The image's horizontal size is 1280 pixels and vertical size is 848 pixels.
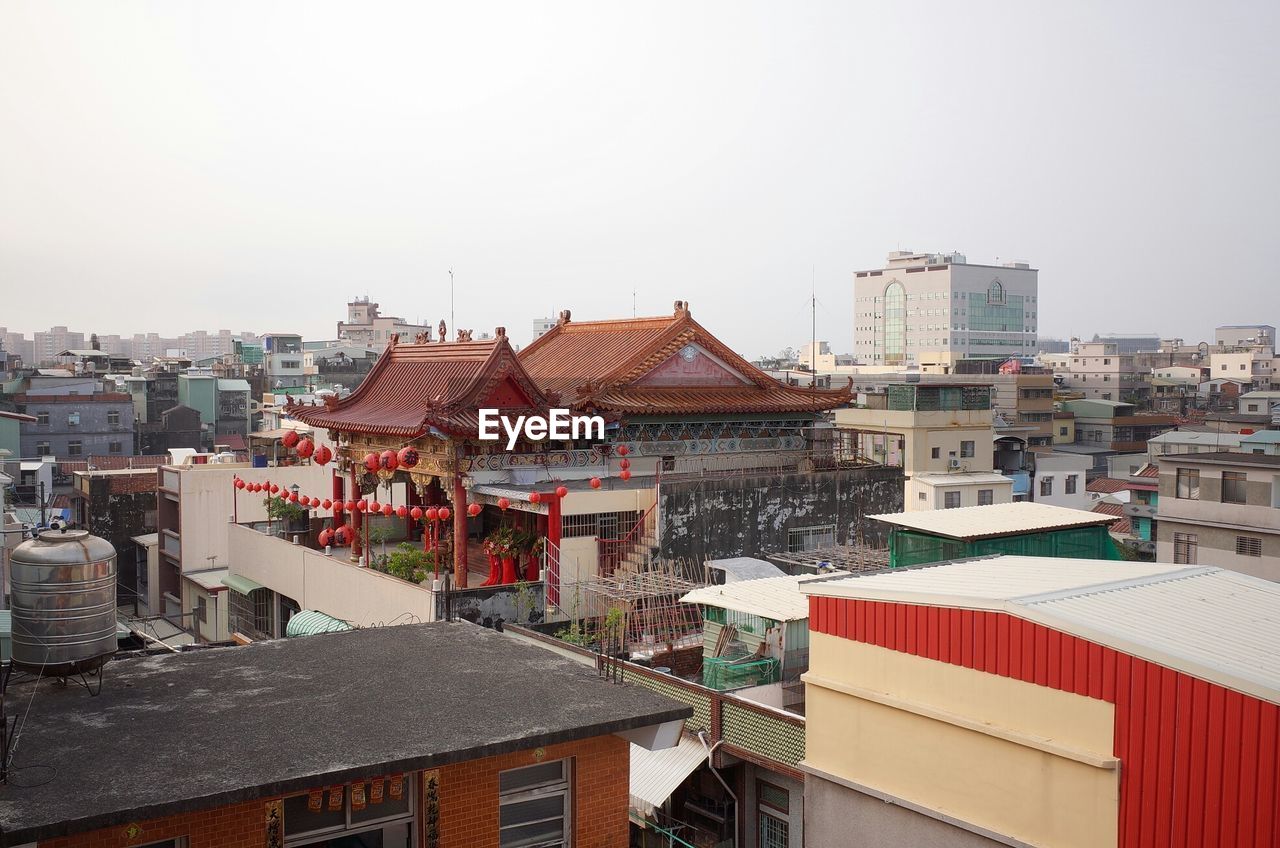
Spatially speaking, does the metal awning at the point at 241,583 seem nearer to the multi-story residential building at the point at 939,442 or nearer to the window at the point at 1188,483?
the multi-story residential building at the point at 939,442

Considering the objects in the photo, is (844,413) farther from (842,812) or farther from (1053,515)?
(842,812)

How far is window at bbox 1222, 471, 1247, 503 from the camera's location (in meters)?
41.5

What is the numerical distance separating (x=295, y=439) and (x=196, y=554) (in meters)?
20.1

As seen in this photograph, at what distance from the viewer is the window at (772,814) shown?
19.5 meters

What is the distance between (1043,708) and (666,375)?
22.1 m

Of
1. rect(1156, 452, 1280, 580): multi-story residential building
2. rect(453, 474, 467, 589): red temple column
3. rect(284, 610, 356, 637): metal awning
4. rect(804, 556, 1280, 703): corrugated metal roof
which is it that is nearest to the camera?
rect(804, 556, 1280, 703): corrugated metal roof

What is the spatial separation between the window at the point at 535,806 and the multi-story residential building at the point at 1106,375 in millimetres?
95409

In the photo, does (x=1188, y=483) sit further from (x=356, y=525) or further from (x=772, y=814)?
(x=356, y=525)

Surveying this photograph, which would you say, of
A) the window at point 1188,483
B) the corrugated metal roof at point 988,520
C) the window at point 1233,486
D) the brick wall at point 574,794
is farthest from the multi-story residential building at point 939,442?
the brick wall at point 574,794

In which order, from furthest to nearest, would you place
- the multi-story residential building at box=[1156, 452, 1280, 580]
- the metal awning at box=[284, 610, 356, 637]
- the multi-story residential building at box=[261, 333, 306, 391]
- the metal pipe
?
1. the multi-story residential building at box=[261, 333, 306, 391]
2. the multi-story residential building at box=[1156, 452, 1280, 580]
3. the metal awning at box=[284, 610, 356, 637]
4. the metal pipe

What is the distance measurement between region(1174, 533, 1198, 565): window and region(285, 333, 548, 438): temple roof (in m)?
27.7

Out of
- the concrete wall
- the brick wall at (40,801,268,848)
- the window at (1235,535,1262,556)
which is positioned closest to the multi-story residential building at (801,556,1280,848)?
the brick wall at (40,801,268,848)

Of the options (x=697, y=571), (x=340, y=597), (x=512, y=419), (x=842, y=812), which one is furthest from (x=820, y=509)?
(x=842, y=812)

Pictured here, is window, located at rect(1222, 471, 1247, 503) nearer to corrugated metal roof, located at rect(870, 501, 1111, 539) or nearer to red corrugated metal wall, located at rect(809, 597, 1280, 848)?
corrugated metal roof, located at rect(870, 501, 1111, 539)
